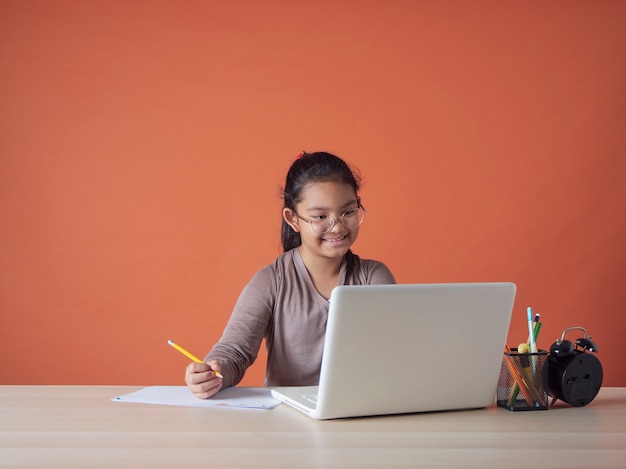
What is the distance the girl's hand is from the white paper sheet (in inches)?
0.5

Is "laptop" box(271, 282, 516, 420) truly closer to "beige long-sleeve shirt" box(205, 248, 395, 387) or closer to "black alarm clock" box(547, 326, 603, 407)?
"black alarm clock" box(547, 326, 603, 407)

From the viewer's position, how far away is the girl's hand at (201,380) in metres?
1.56

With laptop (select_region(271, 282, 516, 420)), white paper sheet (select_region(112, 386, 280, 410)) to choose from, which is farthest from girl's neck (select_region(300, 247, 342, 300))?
laptop (select_region(271, 282, 516, 420))

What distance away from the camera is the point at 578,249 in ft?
11.0

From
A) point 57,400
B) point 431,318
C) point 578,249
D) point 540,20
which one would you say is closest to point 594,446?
point 431,318

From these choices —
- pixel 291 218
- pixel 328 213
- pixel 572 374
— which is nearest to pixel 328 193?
pixel 328 213

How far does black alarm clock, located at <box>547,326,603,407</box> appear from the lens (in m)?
1.54

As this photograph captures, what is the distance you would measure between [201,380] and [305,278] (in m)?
0.60

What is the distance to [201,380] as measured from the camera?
1.56m

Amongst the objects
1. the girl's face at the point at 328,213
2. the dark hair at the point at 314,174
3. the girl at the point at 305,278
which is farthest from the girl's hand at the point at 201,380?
the dark hair at the point at 314,174

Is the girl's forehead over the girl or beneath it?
over

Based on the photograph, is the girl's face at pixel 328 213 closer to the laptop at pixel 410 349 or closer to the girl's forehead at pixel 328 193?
the girl's forehead at pixel 328 193

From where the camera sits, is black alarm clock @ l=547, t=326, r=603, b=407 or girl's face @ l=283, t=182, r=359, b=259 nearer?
black alarm clock @ l=547, t=326, r=603, b=407

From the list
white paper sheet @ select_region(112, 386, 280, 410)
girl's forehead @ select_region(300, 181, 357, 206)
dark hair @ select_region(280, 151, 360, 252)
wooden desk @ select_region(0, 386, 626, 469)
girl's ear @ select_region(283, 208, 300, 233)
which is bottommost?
white paper sheet @ select_region(112, 386, 280, 410)
